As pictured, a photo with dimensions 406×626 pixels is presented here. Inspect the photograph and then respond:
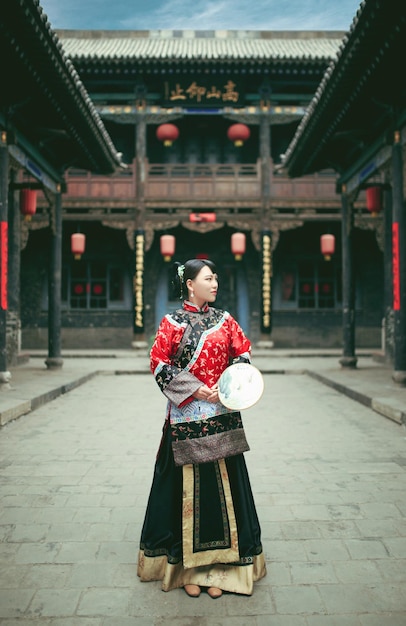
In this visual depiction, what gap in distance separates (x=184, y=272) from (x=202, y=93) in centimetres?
1451

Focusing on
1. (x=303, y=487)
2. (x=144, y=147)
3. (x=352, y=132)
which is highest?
(x=144, y=147)

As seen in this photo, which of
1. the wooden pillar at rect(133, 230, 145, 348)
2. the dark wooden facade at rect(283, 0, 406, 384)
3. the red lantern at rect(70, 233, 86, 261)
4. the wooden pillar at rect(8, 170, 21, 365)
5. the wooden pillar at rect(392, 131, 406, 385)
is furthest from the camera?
the wooden pillar at rect(133, 230, 145, 348)

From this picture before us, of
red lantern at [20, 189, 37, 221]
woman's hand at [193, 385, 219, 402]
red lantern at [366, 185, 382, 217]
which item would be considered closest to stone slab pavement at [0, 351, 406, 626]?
woman's hand at [193, 385, 219, 402]

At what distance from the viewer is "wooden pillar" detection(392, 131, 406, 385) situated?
7.41 metres

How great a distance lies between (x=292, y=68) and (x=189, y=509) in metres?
15.0

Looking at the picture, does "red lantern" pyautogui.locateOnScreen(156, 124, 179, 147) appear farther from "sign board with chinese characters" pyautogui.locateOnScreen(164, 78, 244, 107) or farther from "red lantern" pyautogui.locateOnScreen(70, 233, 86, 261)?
"red lantern" pyautogui.locateOnScreen(70, 233, 86, 261)

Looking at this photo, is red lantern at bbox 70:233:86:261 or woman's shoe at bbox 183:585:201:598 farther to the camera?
red lantern at bbox 70:233:86:261

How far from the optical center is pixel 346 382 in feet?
27.0

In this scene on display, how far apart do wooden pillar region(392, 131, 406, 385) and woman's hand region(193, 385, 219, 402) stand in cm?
573

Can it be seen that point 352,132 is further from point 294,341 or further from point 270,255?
point 294,341

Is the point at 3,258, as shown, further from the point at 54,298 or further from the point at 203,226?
the point at 203,226

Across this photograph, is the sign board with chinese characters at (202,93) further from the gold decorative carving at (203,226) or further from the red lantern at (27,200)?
the red lantern at (27,200)

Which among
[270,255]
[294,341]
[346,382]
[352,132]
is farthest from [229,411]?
[294,341]

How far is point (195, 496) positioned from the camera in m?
2.32
